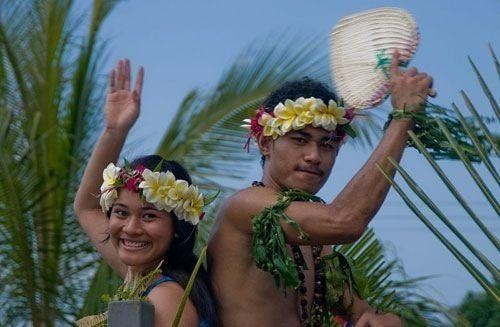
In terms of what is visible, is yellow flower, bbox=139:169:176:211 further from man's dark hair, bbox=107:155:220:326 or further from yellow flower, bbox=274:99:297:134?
yellow flower, bbox=274:99:297:134

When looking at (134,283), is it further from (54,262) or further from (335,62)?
(54,262)

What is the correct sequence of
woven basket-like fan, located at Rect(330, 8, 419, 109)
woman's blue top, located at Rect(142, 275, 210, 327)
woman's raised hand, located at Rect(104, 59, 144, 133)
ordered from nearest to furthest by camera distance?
woven basket-like fan, located at Rect(330, 8, 419, 109), woman's blue top, located at Rect(142, 275, 210, 327), woman's raised hand, located at Rect(104, 59, 144, 133)

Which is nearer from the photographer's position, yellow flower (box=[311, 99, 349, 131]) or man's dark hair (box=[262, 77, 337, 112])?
yellow flower (box=[311, 99, 349, 131])

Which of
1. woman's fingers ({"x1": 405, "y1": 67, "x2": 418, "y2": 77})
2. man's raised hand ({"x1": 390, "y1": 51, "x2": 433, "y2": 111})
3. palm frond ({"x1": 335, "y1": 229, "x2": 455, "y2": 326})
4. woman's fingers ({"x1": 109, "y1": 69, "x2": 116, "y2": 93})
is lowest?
palm frond ({"x1": 335, "y1": 229, "x2": 455, "y2": 326})

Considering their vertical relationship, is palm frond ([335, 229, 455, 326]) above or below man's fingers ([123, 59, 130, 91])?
below

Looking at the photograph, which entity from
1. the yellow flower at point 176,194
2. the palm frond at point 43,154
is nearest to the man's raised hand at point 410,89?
the yellow flower at point 176,194

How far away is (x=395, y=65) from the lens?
2.96 m

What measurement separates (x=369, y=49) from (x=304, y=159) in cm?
37

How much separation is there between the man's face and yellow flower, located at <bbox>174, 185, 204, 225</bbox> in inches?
10.2

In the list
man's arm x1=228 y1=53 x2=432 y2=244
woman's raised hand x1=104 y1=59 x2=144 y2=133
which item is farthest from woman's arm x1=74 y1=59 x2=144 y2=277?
man's arm x1=228 y1=53 x2=432 y2=244

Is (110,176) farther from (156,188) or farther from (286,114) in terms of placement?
(286,114)

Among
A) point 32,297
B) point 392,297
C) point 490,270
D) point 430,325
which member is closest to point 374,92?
point 490,270

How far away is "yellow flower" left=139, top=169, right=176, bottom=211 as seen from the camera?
126 inches

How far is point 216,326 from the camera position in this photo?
3.18 meters
